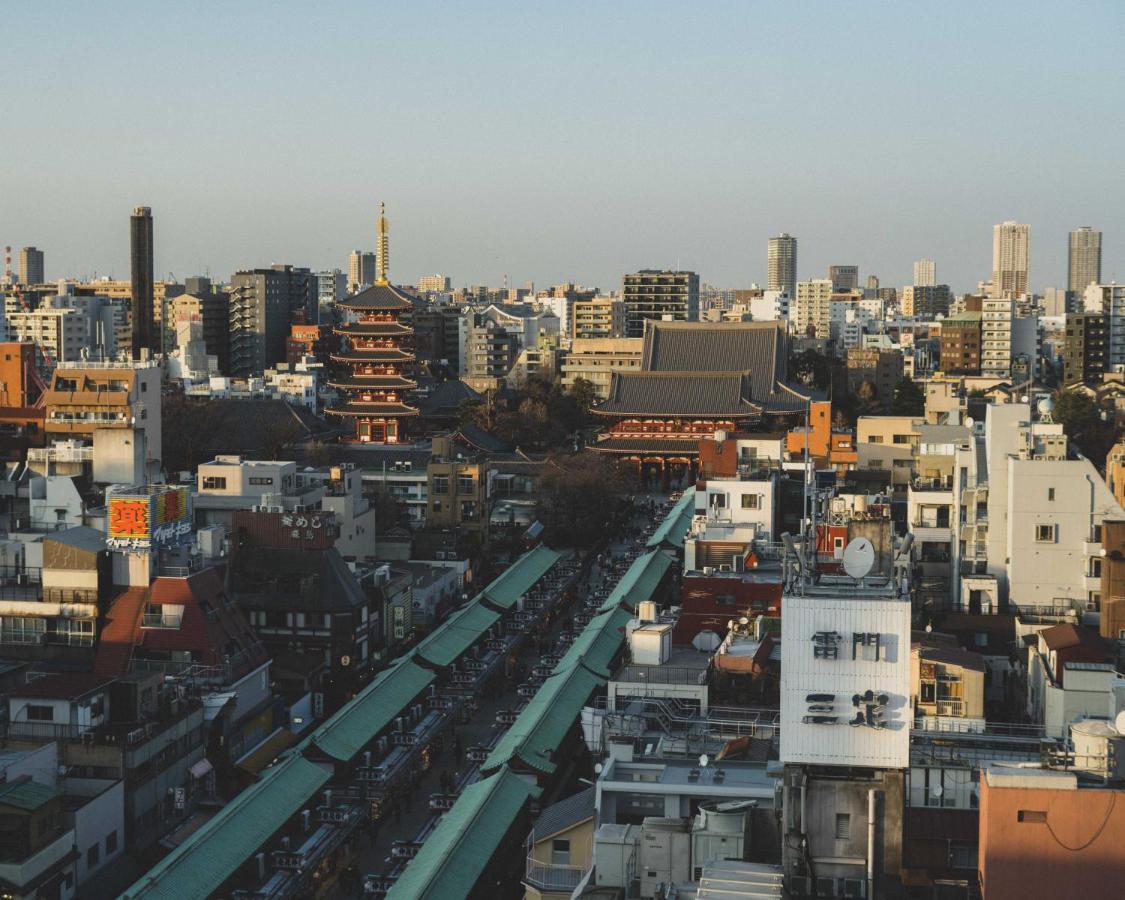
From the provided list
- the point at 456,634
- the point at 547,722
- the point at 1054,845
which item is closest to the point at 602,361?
the point at 456,634

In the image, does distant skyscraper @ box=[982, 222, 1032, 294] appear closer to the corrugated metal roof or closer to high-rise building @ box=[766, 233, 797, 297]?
high-rise building @ box=[766, 233, 797, 297]

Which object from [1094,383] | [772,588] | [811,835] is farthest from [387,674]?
[1094,383]

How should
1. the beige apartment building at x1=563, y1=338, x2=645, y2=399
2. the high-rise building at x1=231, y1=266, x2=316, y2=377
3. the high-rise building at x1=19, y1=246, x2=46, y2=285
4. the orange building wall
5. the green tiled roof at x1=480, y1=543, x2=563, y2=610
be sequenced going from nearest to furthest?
the orange building wall
the green tiled roof at x1=480, y1=543, x2=563, y2=610
the beige apartment building at x1=563, y1=338, x2=645, y2=399
the high-rise building at x1=231, y1=266, x2=316, y2=377
the high-rise building at x1=19, y1=246, x2=46, y2=285

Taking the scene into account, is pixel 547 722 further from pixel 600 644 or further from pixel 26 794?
pixel 26 794

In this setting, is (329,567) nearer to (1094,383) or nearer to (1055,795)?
(1055,795)

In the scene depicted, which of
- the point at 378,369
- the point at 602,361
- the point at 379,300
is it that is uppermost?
the point at 379,300

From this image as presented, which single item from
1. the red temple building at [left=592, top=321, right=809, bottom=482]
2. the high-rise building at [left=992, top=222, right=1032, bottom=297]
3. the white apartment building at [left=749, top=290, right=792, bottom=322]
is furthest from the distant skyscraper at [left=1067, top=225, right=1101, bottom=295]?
the red temple building at [left=592, top=321, right=809, bottom=482]
